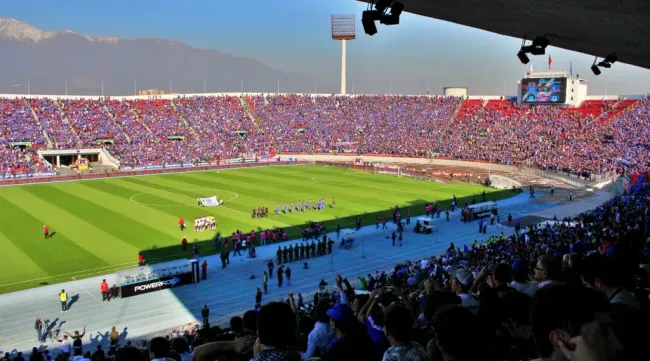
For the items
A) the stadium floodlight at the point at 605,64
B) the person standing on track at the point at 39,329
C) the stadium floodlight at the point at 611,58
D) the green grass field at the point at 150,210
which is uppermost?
the stadium floodlight at the point at 611,58

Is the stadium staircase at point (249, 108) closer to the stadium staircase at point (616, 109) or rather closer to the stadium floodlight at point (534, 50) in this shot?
the stadium staircase at point (616, 109)

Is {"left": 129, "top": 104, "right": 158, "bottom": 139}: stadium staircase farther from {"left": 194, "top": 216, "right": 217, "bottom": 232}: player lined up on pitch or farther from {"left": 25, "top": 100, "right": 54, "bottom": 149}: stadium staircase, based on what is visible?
{"left": 194, "top": 216, "right": 217, "bottom": 232}: player lined up on pitch

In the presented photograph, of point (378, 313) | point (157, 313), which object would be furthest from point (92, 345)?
point (378, 313)

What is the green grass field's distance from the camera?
2740cm

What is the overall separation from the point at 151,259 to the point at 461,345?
84.7 ft

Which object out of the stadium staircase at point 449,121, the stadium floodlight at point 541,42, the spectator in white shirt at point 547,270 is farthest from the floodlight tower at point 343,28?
the spectator in white shirt at point 547,270

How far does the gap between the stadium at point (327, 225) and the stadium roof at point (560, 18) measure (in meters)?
4.37

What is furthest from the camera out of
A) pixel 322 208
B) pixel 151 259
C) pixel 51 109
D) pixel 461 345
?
pixel 51 109

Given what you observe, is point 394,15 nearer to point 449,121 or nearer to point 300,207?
point 300,207

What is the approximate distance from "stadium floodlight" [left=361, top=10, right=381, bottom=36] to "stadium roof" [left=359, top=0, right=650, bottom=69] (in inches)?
24.8

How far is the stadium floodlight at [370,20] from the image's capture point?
11.4m

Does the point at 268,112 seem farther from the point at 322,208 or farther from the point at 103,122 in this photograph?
the point at 322,208

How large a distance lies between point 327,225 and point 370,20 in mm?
24546

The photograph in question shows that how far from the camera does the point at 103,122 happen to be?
2891 inches
